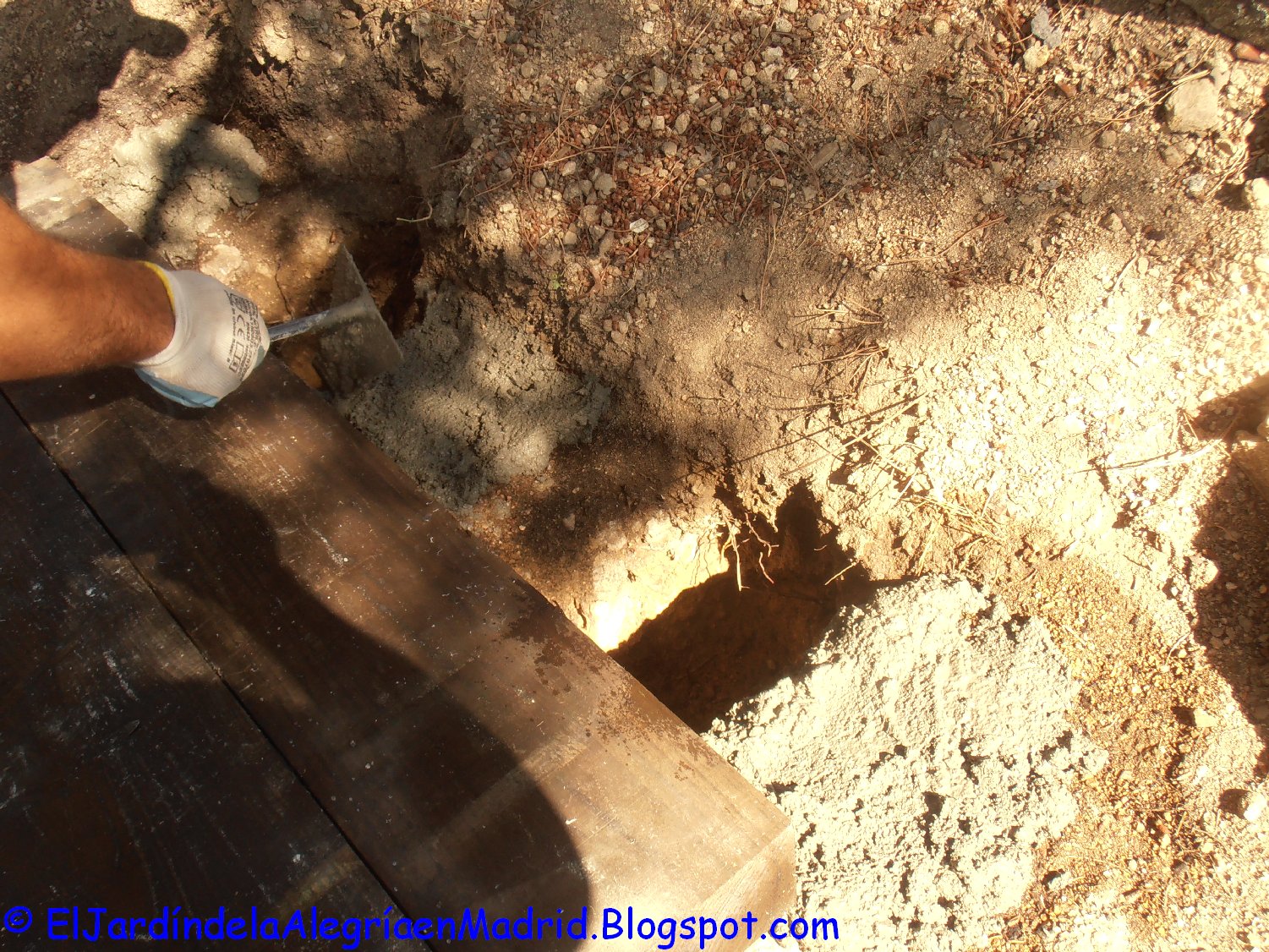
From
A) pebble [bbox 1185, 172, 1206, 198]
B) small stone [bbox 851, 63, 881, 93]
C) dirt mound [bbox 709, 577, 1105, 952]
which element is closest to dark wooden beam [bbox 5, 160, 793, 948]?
dirt mound [bbox 709, 577, 1105, 952]

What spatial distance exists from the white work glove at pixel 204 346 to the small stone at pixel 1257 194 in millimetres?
2638

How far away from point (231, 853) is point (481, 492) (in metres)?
1.67

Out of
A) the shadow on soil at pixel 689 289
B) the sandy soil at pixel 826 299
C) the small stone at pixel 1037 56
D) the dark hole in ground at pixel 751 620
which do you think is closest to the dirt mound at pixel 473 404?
the sandy soil at pixel 826 299

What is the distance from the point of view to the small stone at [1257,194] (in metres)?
1.95

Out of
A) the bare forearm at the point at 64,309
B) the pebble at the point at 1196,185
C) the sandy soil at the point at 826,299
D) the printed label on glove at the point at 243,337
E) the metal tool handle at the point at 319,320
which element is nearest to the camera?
the bare forearm at the point at 64,309

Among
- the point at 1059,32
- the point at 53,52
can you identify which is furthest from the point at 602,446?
the point at 53,52

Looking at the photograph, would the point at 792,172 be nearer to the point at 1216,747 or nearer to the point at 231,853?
the point at 1216,747

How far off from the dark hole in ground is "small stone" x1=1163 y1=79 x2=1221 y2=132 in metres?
1.47

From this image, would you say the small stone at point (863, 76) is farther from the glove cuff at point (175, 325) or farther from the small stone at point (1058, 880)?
the small stone at point (1058, 880)

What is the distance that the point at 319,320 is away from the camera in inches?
106

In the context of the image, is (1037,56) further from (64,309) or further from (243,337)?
(64,309)

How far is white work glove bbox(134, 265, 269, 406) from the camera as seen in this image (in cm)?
165

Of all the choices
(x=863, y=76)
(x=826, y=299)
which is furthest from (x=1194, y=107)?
(x=826, y=299)

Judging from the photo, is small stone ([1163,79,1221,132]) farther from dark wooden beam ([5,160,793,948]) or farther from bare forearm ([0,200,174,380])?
bare forearm ([0,200,174,380])
